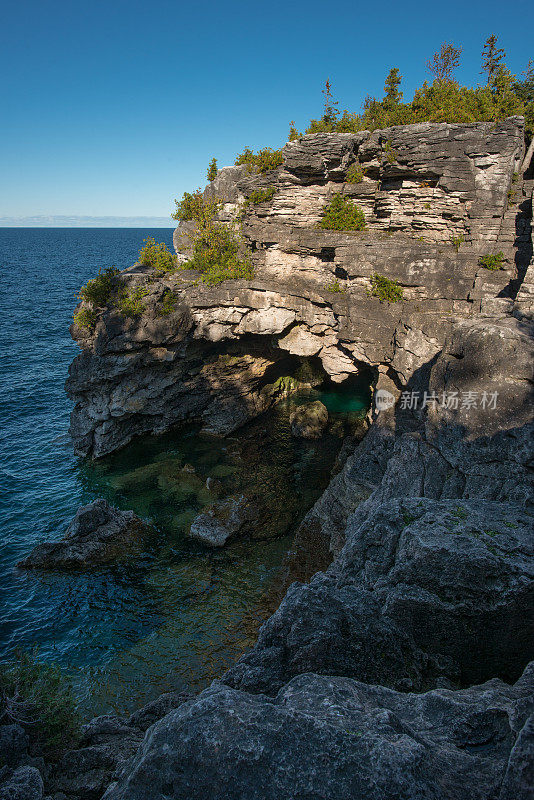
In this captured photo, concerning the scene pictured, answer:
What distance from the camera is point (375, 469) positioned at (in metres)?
22.5

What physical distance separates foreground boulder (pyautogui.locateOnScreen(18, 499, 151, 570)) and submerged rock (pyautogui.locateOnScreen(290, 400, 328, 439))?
13666mm

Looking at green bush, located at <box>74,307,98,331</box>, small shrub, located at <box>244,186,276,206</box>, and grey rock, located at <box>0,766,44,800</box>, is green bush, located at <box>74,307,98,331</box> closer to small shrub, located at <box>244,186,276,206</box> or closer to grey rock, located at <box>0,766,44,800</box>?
small shrub, located at <box>244,186,276,206</box>

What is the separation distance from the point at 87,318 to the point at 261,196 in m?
14.3

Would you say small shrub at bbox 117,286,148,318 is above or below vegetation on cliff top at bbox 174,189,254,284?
below

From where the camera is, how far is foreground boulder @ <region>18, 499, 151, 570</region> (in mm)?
21812

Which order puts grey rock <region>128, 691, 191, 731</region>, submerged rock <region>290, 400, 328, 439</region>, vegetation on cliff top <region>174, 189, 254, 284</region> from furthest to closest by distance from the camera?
submerged rock <region>290, 400, 328, 439</region> → vegetation on cliff top <region>174, 189, 254, 284</region> → grey rock <region>128, 691, 191, 731</region>

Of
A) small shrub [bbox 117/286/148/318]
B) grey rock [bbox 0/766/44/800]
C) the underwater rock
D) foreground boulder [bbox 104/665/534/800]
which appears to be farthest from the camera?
small shrub [bbox 117/286/148/318]

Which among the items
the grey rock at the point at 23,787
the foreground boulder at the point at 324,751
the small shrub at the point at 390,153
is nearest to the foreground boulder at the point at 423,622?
the foreground boulder at the point at 324,751

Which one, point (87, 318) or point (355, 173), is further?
point (87, 318)

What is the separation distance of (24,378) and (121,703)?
3798 cm

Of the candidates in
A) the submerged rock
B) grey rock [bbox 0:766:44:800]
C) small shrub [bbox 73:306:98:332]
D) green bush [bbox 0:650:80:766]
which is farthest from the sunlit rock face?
grey rock [bbox 0:766:44:800]

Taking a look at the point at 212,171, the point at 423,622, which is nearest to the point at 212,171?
the point at 212,171

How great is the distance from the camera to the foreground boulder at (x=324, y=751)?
194 inches

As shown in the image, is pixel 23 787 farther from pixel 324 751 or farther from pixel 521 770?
pixel 521 770
